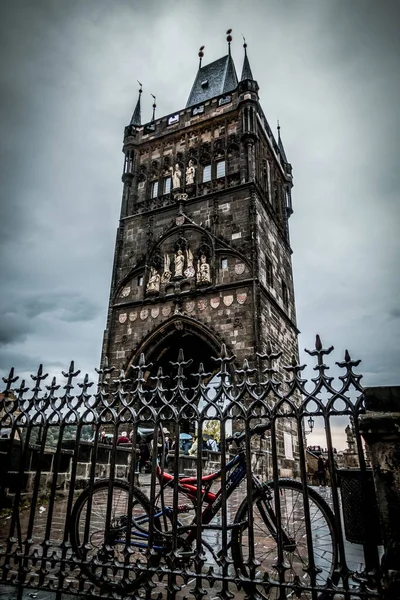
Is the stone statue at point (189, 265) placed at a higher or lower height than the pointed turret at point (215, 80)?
lower

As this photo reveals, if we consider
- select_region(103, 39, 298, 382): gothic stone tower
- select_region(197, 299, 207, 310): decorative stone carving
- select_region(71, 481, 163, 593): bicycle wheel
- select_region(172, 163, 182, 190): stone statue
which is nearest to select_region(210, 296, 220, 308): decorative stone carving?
select_region(103, 39, 298, 382): gothic stone tower

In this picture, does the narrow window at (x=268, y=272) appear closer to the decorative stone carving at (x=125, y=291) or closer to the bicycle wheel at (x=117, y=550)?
the decorative stone carving at (x=125, y=291)

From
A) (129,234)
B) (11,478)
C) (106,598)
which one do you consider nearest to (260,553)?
(106,598)

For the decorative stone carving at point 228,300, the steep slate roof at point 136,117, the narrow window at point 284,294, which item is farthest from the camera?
the steep slate roof at point 136,117

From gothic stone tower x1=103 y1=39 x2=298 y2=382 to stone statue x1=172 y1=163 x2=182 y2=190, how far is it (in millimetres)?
60

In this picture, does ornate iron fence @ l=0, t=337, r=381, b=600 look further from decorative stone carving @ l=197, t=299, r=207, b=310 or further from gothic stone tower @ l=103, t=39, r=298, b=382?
decorative stone carving @ l=197, t=299, r=207, b=310

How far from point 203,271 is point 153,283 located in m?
2.62

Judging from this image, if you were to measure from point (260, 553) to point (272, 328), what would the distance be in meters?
12.8

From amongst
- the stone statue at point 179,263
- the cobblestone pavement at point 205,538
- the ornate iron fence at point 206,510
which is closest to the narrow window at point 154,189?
the stone statue at point 179,263

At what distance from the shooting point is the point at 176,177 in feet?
65.6

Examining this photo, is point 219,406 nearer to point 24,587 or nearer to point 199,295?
point 24,587

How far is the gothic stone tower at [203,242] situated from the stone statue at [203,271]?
6 centimetres

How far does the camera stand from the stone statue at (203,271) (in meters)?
16.7

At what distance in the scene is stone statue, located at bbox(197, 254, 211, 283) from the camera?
1666 centimetres
